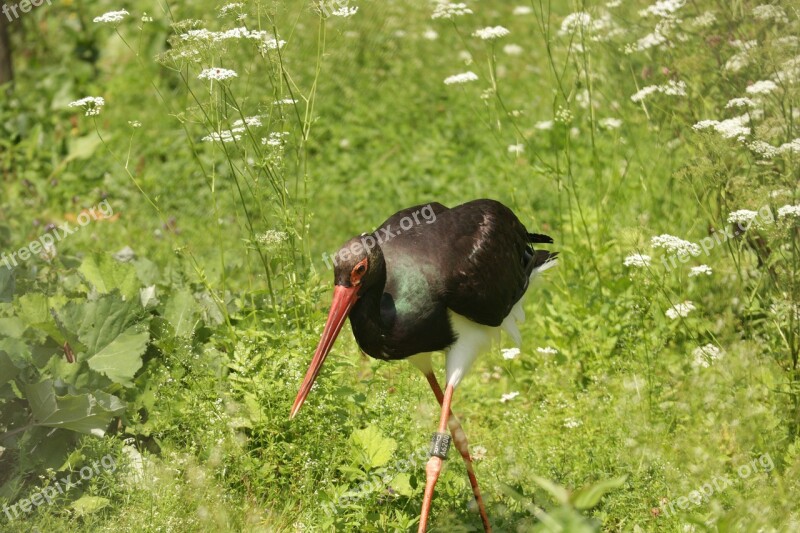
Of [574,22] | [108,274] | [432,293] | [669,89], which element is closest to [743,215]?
[669,89]

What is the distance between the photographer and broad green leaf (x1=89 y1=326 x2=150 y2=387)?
14.9 feet

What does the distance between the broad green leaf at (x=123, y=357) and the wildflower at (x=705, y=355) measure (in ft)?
7.97

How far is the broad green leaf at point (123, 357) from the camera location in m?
4.55

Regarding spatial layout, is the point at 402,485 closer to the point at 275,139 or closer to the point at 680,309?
the point at 275,139

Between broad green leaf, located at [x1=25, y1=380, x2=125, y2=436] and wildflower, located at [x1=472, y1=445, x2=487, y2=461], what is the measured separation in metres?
1.66

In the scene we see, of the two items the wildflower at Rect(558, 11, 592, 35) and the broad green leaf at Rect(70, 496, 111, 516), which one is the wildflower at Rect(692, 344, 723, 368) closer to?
the wildflower at Rect(558, 11, 592, 35)

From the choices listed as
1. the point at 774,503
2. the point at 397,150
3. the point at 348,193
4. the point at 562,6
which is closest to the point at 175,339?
the point at 774,503

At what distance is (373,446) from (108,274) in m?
1.81

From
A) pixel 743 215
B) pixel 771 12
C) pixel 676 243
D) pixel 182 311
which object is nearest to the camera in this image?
pixel 743 215

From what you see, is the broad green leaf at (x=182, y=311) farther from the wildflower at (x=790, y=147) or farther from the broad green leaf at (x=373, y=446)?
the wildflower at (x=790, y=147)

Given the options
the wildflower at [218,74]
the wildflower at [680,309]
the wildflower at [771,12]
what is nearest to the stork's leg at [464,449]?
the wildflower at [680,309]

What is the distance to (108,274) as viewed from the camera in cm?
513

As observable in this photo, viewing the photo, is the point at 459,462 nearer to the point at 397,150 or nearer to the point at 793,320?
the point at 793,320

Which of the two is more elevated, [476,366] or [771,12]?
[771,12]
